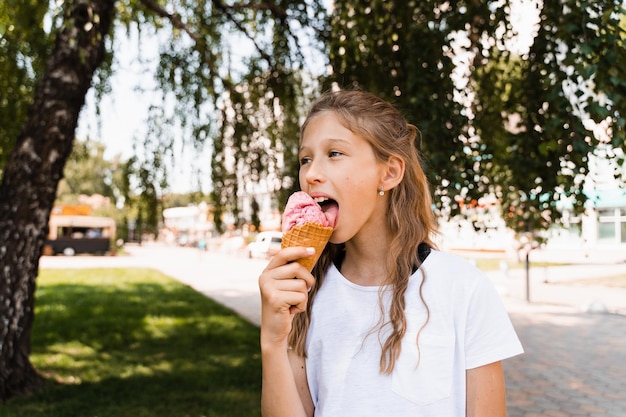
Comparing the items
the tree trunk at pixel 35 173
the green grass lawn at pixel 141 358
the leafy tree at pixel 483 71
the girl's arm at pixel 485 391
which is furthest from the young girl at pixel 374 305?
the tree trunk at pixel 35 173

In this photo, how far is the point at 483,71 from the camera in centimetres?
507

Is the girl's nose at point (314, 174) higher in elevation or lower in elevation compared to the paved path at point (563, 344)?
higher

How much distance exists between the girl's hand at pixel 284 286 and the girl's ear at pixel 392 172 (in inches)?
12.9

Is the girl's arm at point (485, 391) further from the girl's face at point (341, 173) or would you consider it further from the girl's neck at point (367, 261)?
the girl's face at point (341, 173)

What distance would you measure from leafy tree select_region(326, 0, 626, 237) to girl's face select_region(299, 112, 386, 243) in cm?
175

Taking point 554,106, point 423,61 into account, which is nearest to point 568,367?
point 554,106

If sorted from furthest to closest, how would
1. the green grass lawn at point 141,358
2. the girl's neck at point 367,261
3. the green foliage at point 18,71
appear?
the green foliage at point 18,71 < the green grass lawn at point 141,358 < the girl's neck at point 367,261

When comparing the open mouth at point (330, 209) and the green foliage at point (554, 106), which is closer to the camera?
the open mouth at point (330, 209)

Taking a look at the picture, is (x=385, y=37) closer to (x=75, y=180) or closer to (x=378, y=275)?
(x=378, y=275)

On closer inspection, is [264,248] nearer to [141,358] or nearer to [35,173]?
[141,358]

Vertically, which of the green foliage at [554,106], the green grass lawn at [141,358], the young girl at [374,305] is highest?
the green foliage at [554,106]

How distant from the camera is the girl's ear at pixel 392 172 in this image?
1.53 m

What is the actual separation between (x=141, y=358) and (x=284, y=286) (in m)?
6.15

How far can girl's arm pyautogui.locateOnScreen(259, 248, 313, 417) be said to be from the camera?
1.33 m
